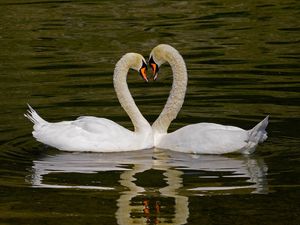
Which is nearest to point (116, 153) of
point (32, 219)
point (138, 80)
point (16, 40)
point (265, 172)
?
point (265, 172)

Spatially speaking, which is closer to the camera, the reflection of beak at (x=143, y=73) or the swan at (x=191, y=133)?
the swan at (x=191, y=133)

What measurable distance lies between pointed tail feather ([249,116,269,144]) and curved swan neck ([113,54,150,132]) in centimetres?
138

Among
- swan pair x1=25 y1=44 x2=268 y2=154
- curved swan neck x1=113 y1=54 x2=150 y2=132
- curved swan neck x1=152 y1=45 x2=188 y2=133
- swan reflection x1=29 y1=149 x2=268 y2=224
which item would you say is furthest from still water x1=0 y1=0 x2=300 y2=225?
curved swan neck x1=152 y1=45 x2=188 y2=133

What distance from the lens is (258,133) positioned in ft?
34.9

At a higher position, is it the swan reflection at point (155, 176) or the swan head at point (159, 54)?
the swan head at point (159, 54)

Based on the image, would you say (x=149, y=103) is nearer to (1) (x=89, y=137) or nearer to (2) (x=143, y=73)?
(2) (x=143, y=73)

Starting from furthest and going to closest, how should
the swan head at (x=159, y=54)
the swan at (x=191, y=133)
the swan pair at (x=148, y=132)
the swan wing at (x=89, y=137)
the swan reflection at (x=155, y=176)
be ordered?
the swan head at (x=159, y=54), the swan wing at (x=89, y=137), the swan pair at (x=148, y=132), the swan at (x=191, y=133), the swan reflection at (x=155, y=176)

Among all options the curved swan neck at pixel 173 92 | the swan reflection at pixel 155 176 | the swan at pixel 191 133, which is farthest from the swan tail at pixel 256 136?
the curved swan neck at pixel 173 92

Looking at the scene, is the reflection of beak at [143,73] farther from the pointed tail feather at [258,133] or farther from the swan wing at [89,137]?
the pointed tail feather at [258,133]

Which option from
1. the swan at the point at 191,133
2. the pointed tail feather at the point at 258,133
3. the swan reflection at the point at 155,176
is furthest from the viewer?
the swan at the point at 191,133

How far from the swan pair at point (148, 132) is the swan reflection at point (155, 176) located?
0.10 meters

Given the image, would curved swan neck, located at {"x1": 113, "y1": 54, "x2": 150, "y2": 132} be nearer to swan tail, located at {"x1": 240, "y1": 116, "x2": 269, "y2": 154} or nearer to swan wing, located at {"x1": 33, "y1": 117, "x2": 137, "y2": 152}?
swan wing, located at {"x1": 33, "y1": 117, "x2": 137, "y2": 152}

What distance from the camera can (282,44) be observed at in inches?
709

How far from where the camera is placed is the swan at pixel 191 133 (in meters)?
10.8
